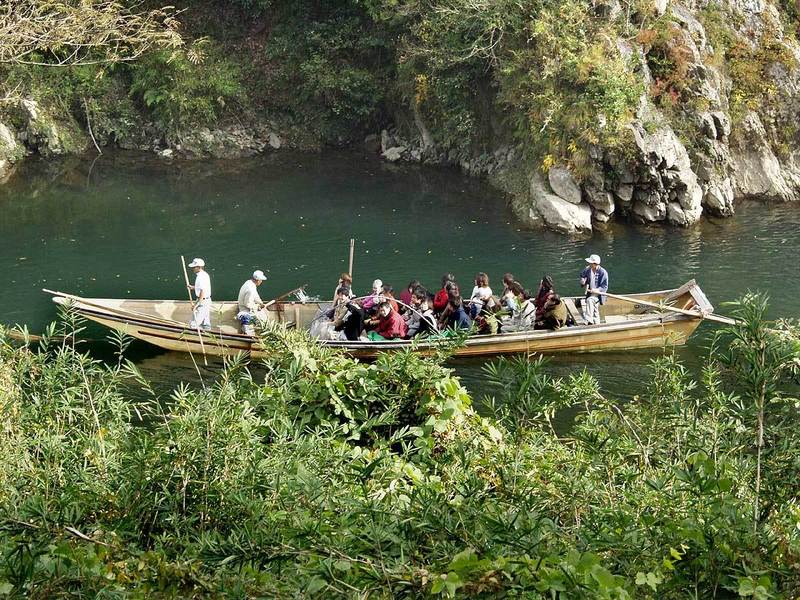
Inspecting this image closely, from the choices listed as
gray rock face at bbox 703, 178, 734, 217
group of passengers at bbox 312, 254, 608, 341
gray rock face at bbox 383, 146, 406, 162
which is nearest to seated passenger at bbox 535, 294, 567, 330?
group of passengers at bbox 312, 254, 608, 341

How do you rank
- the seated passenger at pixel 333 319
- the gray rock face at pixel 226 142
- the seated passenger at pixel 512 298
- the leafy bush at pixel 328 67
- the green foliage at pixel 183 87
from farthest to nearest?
→ the gray rock face at pixel 226 142 < the leafy bush at pixel 328 67 < the green foliage at pixel 183 87 < the seated passenger at pixel 512 298 < the seated passenger at pixel 333 319

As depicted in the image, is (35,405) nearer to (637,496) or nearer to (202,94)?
(637,496)

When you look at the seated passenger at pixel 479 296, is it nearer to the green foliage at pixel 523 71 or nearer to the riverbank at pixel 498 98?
the riverbank at pixel 498 98

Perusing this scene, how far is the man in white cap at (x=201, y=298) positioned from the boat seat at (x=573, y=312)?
6379mm

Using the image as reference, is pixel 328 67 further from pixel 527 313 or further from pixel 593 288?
pixel 527 313

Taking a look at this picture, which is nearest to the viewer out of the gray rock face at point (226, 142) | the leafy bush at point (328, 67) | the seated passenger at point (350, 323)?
the seated passenger at point (350, 323)

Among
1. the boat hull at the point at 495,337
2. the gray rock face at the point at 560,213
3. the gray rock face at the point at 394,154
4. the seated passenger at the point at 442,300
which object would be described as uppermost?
the gray rock face at the point at 394,154

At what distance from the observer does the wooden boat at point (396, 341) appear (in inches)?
632

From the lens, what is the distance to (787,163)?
26516 millimetres

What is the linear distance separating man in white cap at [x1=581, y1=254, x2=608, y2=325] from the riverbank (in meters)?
6.15

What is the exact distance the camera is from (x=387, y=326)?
16.1 m

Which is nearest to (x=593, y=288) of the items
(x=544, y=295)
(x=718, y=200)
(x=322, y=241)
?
(x=544, y=295)

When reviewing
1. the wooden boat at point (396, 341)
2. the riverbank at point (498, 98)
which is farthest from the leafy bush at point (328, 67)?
the wooden boat at point (396, 341)

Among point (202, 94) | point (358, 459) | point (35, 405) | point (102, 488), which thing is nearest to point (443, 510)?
point (358, 459)
